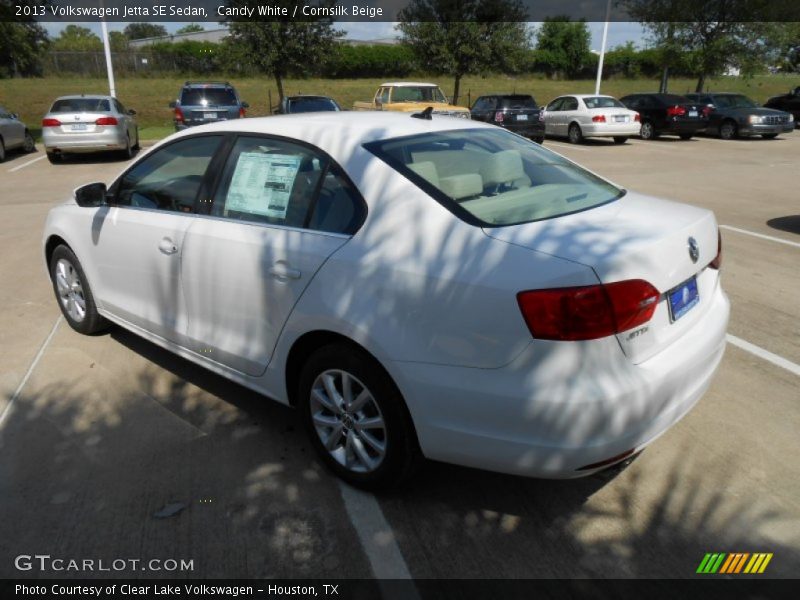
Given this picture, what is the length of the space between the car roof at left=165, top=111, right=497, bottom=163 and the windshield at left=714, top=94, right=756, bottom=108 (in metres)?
21.6

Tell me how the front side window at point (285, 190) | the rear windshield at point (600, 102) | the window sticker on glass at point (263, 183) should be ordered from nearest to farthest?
1. the front side window at point (285, 190)
2. the window sticker on glass at point (263, 183)
3. the rear windshield at point (600, 102)

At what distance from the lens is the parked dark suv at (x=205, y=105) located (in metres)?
16.8

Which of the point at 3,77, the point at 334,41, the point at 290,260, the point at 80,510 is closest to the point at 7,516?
the point at 80,510

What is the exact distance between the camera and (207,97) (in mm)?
17250

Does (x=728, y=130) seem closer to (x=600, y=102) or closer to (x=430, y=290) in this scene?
(x=600, y=102)

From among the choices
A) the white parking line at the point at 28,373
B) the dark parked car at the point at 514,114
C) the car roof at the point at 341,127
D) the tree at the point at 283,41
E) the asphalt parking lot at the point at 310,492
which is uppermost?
the tree at the point at 283,41

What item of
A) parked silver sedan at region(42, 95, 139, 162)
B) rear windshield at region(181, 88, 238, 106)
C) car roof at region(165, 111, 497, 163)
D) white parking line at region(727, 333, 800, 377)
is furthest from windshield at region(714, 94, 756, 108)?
car roof at region(165, 111, 497, 163)

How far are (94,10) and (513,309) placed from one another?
24054 millimetres

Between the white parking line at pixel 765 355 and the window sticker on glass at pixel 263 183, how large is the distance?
3308 mm

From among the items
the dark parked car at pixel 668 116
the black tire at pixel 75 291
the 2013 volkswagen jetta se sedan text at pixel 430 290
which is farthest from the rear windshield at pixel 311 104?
the 2013 volkswagen jetta se sedan text at pixel 430 290

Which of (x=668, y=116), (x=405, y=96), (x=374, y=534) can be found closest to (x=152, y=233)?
(x=374, y=534)

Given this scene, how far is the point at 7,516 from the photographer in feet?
9.24

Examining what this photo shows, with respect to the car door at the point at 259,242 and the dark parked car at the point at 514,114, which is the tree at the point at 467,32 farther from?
the car door at the point at 259,242

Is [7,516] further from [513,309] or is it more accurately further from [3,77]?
[3,77]
